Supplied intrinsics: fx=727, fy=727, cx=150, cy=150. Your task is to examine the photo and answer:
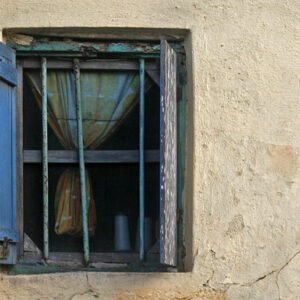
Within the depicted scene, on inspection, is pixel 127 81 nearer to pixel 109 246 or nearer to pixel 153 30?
pixel 153 30

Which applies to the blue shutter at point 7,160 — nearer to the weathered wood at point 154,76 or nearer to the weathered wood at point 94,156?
the weathered wood at point 94,156

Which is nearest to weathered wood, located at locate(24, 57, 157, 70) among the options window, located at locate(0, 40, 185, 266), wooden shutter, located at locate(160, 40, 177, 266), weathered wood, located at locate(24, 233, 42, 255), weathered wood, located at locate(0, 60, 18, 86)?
window, located at locate(0, 40, 185, 266)

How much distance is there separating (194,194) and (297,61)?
1011 mm

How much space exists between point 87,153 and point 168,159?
0.63 m

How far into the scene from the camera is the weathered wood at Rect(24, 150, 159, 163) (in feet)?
14.4

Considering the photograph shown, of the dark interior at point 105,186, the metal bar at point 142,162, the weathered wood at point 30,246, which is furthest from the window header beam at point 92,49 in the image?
the weathered wood at point 30,246

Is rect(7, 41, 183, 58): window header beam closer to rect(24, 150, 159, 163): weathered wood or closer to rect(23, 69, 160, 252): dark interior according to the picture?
rect(23, 69, 160, 252): dark interior

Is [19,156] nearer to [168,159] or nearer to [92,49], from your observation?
[92,49]

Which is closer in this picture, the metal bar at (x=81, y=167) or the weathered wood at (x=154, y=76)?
the metal bar at (x=81, y=167)

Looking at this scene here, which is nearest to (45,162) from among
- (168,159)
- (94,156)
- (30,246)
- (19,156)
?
(19,156)

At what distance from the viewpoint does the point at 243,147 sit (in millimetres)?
4301

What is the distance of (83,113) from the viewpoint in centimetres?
447

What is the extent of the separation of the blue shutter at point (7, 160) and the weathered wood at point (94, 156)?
0.14m

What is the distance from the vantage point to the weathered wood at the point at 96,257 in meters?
→ 4.36
